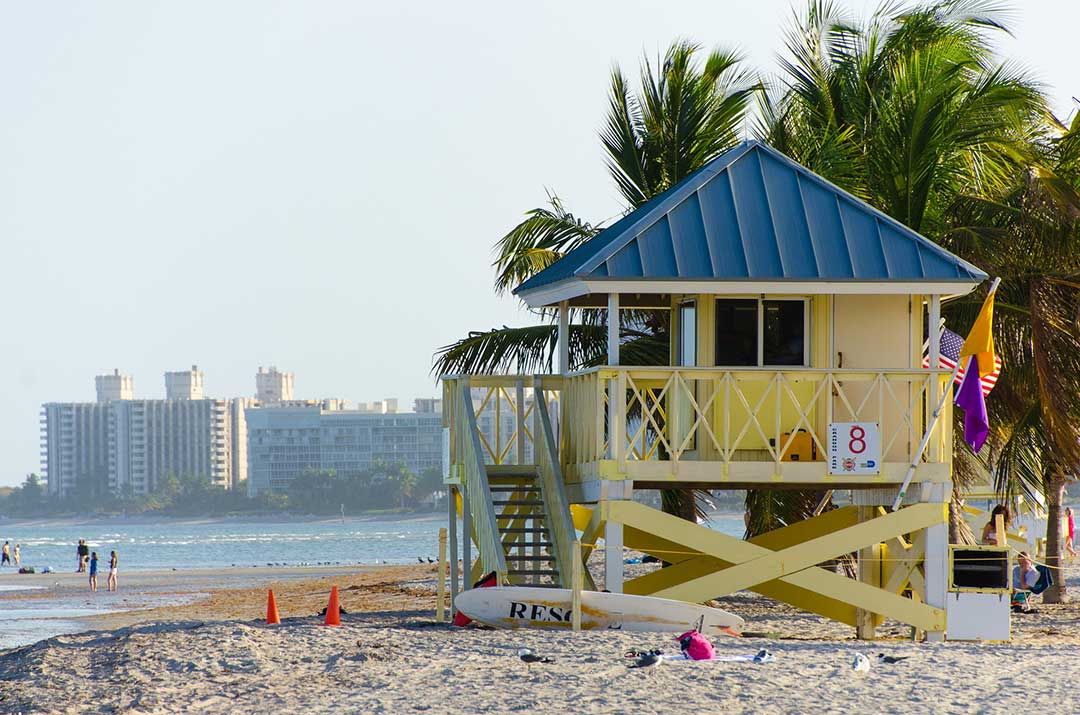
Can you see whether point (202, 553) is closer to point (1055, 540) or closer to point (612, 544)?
point (1055, 540)

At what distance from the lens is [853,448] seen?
18.0 metres

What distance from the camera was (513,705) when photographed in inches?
535

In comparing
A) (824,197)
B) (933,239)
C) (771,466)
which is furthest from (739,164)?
(933,239)

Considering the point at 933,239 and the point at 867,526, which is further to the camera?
the point at 933,239

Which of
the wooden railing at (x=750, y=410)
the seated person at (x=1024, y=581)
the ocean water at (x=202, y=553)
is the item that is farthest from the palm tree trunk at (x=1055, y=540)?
the ocean water at (x=202, y=553)

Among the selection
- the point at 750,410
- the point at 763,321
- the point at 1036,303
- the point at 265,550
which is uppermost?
the point at 1036,303

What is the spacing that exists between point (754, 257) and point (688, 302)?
1.46 metres

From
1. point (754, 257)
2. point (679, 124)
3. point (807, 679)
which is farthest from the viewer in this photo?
point (679, 124)

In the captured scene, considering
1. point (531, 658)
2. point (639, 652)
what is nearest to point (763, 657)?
point (639, 652)

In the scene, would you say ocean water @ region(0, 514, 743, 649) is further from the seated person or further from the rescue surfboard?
the seated person

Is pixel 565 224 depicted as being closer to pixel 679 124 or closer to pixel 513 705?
pixel 679 124

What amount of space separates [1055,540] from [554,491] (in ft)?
37.9

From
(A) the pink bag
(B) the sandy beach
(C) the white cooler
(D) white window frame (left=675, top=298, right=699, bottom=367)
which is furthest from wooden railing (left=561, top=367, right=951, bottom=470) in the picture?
(A) the pink bag

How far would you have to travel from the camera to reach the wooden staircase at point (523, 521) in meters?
19.0
